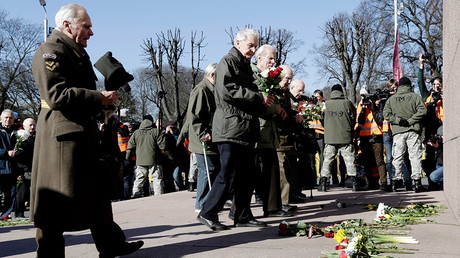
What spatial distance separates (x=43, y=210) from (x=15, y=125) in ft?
25.4

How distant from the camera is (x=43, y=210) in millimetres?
3639

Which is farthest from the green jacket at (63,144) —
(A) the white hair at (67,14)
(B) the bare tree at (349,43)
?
(B) the bare tree at (349,43)

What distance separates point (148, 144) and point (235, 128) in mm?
7806

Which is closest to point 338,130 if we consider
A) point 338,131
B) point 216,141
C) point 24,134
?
point 338,131

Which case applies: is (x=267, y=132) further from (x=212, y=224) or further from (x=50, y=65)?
(x=50, y=65)

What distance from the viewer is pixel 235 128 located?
5438mm

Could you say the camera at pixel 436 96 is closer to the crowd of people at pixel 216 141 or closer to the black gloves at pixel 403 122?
the crowd of people at pixel 216 141

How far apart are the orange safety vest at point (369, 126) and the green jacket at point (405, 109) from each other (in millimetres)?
658

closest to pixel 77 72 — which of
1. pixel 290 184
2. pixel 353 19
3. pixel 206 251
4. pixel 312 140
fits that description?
pixel 206 251

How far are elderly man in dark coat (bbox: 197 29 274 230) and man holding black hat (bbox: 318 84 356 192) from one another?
5319 millimetres

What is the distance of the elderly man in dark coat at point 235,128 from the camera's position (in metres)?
5.42

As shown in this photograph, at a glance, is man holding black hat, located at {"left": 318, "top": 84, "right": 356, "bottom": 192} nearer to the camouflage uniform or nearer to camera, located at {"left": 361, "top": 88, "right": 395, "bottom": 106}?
the camouflage uniform

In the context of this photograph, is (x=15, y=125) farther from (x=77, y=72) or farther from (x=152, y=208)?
(x=77, y=72)

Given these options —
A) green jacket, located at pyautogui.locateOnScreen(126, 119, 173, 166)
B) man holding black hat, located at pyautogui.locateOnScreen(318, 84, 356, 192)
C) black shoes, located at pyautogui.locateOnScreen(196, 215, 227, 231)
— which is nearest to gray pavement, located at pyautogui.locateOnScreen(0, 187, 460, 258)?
black shoes, located at pyautogui.locateOnScreen(196, 215, 227, 231)
